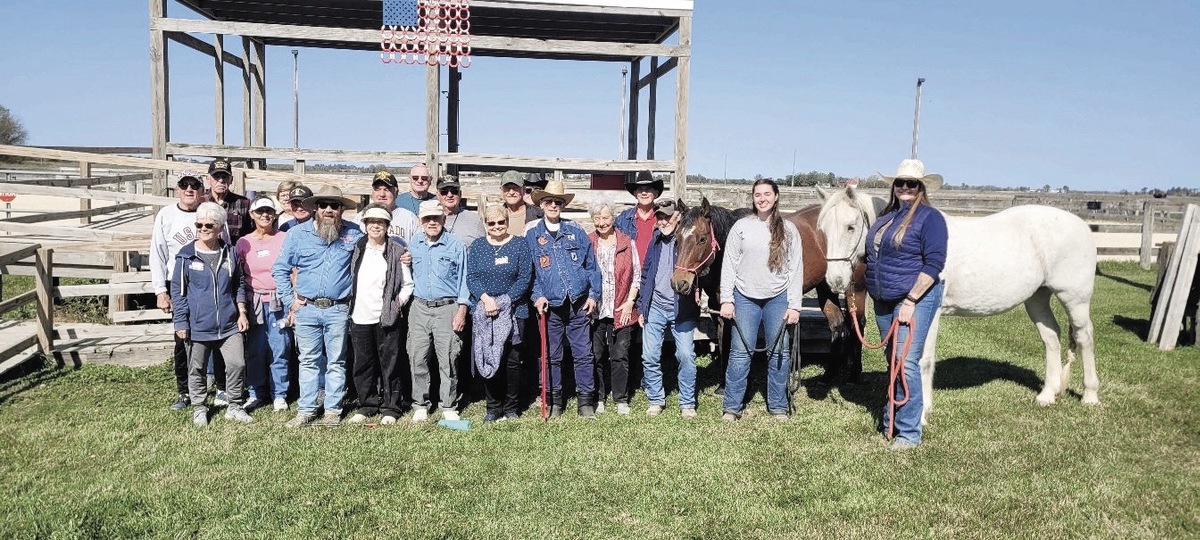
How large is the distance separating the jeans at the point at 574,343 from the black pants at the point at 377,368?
124 centimetres

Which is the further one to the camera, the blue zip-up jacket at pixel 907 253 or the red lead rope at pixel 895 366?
the red lead rope at pixel 895 366

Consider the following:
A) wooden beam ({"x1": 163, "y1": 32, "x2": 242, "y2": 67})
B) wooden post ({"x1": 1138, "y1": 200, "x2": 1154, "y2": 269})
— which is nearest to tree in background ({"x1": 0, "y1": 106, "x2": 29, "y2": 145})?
wooden beam ({"x1": 163, "y1": 32, "x2": 242, "y2": 67})

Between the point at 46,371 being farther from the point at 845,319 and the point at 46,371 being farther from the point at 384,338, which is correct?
the point at 845,319

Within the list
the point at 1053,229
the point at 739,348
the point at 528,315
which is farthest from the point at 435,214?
the point at 1053,229

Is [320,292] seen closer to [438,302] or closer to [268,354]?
[438,302]

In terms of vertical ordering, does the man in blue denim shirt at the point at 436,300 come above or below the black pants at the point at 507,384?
above

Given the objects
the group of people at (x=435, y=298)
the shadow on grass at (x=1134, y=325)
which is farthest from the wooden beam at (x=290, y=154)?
the shadow on grass at (x=1134, y=325)

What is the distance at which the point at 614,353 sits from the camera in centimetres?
671

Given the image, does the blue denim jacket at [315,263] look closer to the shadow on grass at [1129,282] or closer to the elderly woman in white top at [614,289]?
the elderly woman in white top at [614,289]

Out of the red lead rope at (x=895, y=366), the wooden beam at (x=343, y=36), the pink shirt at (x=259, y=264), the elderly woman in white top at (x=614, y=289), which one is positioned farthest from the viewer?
the wooden beam at (x=343, y=36)

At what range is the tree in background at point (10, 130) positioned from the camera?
56.1 m

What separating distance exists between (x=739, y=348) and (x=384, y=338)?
2869 millimetres

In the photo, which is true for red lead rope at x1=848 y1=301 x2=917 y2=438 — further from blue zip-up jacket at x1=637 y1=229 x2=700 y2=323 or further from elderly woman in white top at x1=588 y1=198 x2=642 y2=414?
elderly woman in white top at x1=588 y1=198 x2=642 y2=414

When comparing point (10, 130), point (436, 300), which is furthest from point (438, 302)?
point (10, 130)
